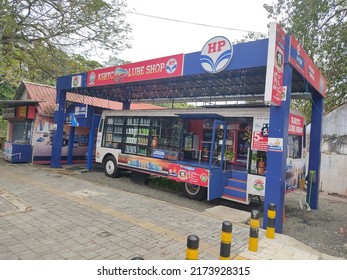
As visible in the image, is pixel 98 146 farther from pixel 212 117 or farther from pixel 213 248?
pixel 213 248

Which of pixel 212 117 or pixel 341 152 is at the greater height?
pixel 212 117

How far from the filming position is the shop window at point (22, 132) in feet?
46.5

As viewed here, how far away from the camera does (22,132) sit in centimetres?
1470

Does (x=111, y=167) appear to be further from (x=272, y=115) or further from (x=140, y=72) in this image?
(x=272, y=115)

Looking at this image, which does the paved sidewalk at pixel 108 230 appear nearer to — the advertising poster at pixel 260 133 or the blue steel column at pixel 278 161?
the blue steel column at pixel 278 161

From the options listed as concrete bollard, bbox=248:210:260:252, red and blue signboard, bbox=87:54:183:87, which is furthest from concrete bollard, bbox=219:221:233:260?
red and blue signboard, bbox=87:54:183:87

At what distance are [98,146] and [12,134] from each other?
7.47 meters

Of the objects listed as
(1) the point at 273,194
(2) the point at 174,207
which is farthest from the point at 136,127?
(1) the point at 273,194

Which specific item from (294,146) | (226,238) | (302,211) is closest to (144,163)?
(294,146)

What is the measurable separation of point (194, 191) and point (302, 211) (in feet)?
10.8

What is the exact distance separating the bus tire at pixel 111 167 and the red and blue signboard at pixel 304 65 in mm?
7544

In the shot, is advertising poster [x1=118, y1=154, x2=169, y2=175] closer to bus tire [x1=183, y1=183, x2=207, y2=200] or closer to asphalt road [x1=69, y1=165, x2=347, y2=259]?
asphalt road [x1=69, y1=165, x2=347, y2=259]

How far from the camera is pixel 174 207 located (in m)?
7.02

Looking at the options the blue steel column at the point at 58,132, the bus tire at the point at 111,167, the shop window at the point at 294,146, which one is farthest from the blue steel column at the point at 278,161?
the blue steel column at the point at 58,132
